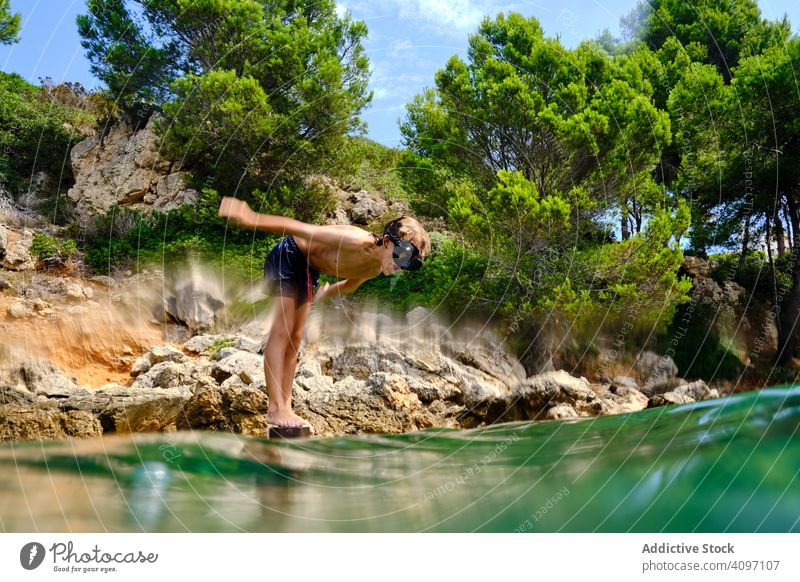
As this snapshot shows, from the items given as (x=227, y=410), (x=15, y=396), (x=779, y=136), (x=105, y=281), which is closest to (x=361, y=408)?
(x=227, y=410)

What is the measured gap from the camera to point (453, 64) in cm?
352

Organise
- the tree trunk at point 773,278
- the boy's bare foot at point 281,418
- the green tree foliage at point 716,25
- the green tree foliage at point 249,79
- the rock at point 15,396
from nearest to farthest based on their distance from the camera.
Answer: the boy's bare foot at point 281,418 → the rock at point 15,396 → the green tree foliage at point 249,79 → the tree trunk at point 773,278 → the green tree foliage at point 716,25

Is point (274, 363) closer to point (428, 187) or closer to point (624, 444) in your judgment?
point (624, 444)

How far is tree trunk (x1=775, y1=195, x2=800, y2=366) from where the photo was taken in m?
4.41

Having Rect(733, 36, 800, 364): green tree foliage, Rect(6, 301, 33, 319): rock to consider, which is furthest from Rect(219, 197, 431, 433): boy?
Rect(733, 36, 800, 364): green tree foliage

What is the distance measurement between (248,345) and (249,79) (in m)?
1.43

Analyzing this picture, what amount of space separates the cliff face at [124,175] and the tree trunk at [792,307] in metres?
4.30

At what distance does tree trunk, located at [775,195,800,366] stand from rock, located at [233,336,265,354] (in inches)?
147

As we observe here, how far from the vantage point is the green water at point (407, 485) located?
179cm

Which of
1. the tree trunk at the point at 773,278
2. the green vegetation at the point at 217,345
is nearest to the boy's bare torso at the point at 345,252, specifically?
the green vegetation at the point at 217,345

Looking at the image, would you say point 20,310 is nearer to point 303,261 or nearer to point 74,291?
point 74,291

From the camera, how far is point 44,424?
7.67ft

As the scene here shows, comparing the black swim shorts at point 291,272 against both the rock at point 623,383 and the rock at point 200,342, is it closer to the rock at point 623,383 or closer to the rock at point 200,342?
the rock at point 200,342

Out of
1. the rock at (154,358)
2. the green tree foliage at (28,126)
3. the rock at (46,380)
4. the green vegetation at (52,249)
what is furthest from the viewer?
the green tree foliage at (28,126)
